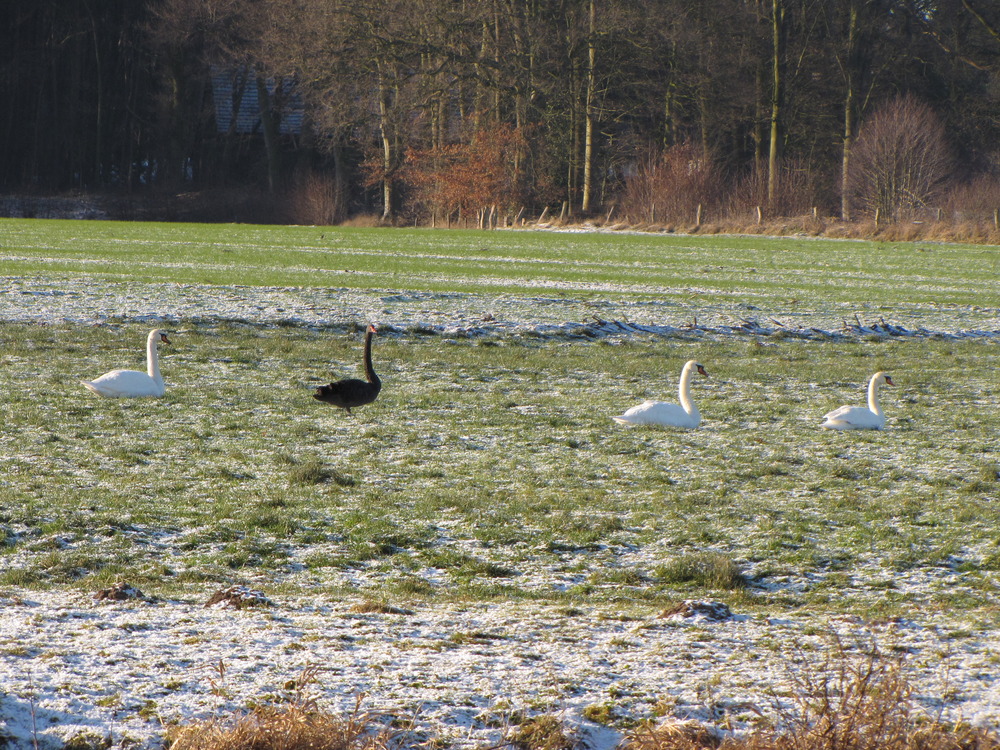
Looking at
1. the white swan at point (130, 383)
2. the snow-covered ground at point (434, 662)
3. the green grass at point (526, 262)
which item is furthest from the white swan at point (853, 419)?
the green grass at point (526, 262)

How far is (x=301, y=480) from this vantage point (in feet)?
26.1

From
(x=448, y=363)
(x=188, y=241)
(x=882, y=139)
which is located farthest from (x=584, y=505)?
(x=882, y=139)

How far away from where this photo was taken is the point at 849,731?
11.6ft

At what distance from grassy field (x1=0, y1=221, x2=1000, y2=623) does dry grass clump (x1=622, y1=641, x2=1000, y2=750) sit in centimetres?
168

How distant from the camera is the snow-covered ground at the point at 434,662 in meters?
3.90

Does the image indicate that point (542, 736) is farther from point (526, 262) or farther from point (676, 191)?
point (676, 191)

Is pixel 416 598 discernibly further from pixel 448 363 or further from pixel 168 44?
pixel 168 44

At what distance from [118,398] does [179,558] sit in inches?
204

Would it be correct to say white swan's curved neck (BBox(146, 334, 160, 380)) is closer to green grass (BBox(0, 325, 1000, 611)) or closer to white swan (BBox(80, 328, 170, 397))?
white swan (BBox(80, 328, 170, 397))

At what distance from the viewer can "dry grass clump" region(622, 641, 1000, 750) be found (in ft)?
11.6

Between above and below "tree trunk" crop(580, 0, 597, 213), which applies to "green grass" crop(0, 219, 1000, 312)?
below

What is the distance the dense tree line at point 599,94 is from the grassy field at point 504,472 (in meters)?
32.1

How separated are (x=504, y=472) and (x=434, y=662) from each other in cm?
408

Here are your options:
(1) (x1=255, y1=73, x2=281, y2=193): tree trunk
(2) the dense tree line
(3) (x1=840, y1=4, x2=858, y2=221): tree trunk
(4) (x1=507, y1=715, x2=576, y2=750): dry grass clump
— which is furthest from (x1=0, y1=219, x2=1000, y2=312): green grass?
(1) (x1=255, y1=73, x2=281, y2=193): tree trunk
